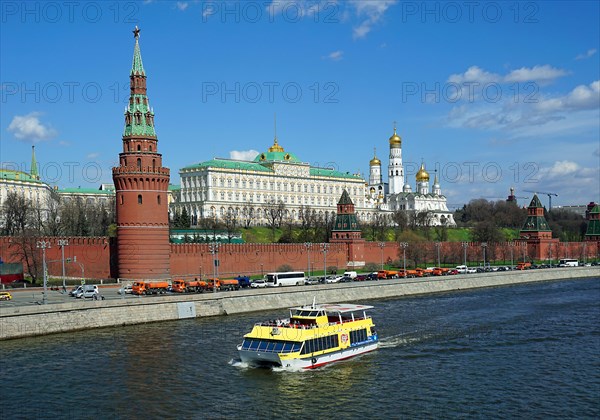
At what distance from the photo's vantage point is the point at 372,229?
125 metres

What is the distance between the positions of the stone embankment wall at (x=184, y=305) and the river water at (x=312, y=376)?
1.00 metres

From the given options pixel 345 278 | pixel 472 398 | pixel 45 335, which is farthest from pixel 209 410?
pixel 345 278

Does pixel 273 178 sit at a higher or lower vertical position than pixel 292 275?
higher

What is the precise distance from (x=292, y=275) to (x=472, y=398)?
39.7 meters

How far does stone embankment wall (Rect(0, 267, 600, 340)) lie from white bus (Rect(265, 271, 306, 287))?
5.34 m

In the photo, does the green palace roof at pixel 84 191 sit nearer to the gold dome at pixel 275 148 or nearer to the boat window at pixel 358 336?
the gold dome at pixel 275 148

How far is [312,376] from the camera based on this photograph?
1366 inches

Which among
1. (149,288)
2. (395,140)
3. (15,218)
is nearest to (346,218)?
(15,218)

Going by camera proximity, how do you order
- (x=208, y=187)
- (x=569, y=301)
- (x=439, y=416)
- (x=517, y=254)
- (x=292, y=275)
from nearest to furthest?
1. (x=439, y=416)
2. (x=569, y=301)
3. (x=292, y=275)
4. (x=517, y=254)
5. (x=208, y=187)

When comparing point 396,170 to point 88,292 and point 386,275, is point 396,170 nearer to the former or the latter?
point 386,275

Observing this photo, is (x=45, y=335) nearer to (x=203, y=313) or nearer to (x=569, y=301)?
(x=203, y=313)

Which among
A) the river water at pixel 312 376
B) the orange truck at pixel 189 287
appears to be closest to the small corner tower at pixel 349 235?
the orange truck at pixel 189 287

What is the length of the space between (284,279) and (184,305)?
18251 millimetres

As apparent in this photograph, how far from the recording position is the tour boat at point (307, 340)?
35.4m
